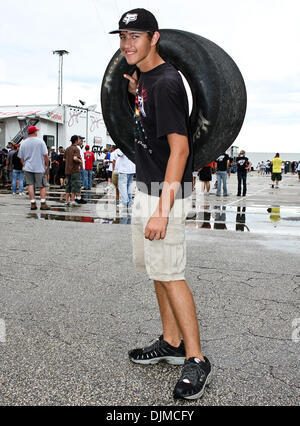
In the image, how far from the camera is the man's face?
2.47 metres

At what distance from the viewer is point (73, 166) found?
11.6 m

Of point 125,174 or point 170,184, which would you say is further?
point 125,174

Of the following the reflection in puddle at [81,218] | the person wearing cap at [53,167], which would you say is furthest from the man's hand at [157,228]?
the person wearing cap at [53,167]

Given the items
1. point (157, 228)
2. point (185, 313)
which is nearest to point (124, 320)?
point (185, 313)

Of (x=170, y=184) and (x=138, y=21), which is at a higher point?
(x=138, y=21)

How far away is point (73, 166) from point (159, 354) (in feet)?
30.4

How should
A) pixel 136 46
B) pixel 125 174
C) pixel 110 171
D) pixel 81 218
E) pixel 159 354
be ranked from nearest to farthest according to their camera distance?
pixel 136 46, pixel 159 354, pixel 81 218, pixel 125 174, pixel 110 171

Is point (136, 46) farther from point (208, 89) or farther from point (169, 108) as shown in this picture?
point (208, 89)

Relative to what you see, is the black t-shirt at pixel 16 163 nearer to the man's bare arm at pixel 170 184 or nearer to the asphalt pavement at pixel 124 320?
the asphalt pavement at pixel 124 320

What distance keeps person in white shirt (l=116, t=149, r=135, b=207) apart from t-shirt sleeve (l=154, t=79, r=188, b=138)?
319 inches

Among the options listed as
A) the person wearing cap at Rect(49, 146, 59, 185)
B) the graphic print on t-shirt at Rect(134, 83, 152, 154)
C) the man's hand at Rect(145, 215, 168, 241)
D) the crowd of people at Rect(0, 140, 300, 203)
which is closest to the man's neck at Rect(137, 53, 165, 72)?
the graphic print on t-shirt at Rect(134, 83, 152, 154)
